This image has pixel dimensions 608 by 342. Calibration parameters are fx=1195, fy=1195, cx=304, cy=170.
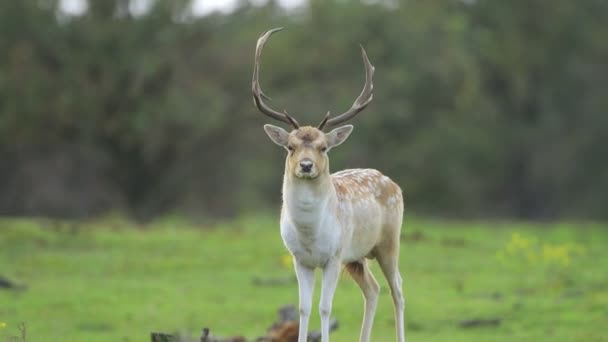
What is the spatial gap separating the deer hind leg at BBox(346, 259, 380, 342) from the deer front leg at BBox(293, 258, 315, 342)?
1.23 meters

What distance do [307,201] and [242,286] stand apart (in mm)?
10234

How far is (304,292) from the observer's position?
35.3 feet

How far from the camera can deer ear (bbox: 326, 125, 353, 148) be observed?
10.7 metres

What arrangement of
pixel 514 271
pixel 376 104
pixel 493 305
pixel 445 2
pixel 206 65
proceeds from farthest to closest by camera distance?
pixel 445 2, pixel 376 104, pixel 206 65, pixel 514 271, pixel 493 305

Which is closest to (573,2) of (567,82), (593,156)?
(567,82)

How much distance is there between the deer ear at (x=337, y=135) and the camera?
422 inches

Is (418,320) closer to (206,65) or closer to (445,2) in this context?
(206,65)

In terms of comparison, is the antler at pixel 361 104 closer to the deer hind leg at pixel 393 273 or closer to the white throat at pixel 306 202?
the white throat at pixel 306 202

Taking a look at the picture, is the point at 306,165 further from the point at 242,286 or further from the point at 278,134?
the point at 242,286

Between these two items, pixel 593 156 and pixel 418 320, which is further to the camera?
pixel 593 156

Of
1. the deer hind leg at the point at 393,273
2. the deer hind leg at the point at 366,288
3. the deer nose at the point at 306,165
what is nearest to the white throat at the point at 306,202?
the deer nose at the point at 306,165

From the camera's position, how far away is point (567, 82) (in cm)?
4997

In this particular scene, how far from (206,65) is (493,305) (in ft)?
74.5

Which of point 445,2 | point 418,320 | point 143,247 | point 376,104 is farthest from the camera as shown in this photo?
point 445,2
